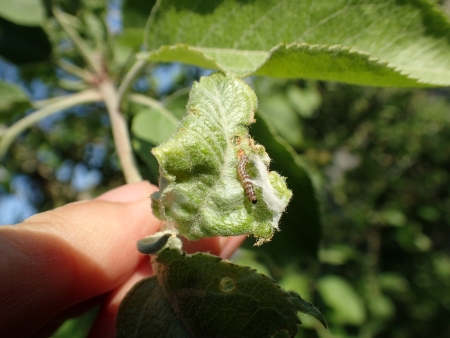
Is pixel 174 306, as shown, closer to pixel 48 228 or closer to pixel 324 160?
pixel 48 228

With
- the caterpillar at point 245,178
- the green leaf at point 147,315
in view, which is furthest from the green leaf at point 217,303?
the caterpillar at point 245,178

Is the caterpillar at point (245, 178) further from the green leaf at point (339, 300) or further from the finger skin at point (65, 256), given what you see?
the green leaf at point (339, 300)

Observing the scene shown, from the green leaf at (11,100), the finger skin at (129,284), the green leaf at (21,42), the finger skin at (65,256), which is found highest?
the green leaf at (21,42)

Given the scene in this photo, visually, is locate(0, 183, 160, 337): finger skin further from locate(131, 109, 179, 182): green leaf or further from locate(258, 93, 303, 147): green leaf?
locate(258, 93, 303, 147): green leaf

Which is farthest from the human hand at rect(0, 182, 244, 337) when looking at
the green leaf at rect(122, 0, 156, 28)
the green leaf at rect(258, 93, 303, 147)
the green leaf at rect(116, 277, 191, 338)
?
the green leaf at rect(258, 93, 303, 147)

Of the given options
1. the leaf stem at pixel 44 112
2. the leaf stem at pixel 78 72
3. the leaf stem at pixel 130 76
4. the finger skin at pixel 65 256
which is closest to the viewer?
the finger skin at pixel 65 256

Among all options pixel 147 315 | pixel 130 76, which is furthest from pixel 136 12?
pixel 147 315
